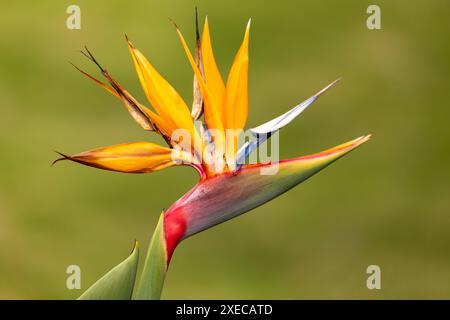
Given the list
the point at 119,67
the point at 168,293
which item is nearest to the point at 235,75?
the point at 168,293

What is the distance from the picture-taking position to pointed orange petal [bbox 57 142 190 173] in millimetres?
1242

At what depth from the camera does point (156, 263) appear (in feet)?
4.16

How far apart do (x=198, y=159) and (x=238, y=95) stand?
0.43ft

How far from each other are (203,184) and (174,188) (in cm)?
252

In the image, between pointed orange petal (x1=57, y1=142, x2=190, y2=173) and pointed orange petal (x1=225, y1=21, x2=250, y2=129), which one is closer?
pointed orange petal (x1=57, y1=142, x2=190, y2=173)

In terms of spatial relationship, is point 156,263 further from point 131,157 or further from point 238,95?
point 238,95

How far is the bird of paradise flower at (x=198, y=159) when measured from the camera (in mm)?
1264

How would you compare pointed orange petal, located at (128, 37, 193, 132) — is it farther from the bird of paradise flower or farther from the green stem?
the green stem

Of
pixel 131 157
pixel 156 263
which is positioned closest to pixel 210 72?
pixel 131 157

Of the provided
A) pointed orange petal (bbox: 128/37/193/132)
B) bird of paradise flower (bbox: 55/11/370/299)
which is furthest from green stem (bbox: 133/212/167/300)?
pointed orange petal (bbox: 128/37/193/132)

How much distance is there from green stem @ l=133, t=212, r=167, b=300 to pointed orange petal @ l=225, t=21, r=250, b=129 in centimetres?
22

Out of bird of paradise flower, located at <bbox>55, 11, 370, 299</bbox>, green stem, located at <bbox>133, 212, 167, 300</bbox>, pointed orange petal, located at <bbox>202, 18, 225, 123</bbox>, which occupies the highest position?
pointed orange petal, located at <bbox>202, 18, 225, 123</bbox>

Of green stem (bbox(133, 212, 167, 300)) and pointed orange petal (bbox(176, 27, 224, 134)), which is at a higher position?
pointed orange petal (bbox(176, 27, 224, 134))

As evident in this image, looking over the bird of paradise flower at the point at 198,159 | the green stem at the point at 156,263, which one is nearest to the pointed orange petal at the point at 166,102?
the bird of paradise flower at the point at 198,159
